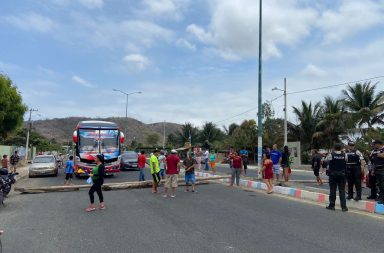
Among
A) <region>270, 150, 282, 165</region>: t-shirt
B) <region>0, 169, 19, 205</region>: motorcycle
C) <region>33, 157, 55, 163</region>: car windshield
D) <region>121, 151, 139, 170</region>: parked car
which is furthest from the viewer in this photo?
<region>121, 151, 139, 170</region>: parked car

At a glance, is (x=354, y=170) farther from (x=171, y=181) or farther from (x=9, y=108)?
(x=9, y=108)

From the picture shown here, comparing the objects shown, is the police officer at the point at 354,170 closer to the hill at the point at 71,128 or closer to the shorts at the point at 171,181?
the shorts at the point at 171,181

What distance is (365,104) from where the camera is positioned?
42.3 m

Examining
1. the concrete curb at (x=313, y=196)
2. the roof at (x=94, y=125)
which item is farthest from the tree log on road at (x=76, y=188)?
the roof at (x=94, y=125)

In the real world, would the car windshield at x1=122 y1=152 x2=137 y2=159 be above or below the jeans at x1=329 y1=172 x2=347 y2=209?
above

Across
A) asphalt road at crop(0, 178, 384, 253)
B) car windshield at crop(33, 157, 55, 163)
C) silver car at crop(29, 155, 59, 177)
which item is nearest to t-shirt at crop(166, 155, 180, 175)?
asphalt road at crop(0, 178, 384, 253)

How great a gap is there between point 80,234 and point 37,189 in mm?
9126

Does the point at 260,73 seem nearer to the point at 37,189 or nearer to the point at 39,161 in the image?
the point at 37,189

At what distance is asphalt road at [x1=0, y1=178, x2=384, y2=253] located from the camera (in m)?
7.22

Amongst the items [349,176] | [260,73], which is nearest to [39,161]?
[260,73]

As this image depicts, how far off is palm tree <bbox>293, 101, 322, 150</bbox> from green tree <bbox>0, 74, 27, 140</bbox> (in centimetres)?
3036

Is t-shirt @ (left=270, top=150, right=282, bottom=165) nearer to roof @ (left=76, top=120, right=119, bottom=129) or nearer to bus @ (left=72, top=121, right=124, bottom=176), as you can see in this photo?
bus @ (left=72, top=121, right=124, bottom=176)

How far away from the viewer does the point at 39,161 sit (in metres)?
28.5

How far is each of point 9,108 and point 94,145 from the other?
37.2 feet
